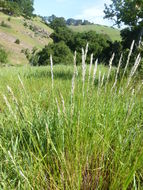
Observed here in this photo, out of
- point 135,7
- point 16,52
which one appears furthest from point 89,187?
point 16,52

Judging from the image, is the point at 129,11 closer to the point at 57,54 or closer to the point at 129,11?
the point at 129,11

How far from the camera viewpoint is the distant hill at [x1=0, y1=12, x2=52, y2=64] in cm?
4477

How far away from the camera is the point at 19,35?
175ft

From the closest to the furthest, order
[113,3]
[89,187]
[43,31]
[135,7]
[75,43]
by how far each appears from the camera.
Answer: [89,187]
[135,7]
[113,3]
[75,43]
[43,31]

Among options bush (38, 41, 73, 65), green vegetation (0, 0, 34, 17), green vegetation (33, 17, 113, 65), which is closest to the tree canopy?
green vegetation (33, 17, 113, 65)

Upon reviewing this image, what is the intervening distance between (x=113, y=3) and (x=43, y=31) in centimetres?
5508

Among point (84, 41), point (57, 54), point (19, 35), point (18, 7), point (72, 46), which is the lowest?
point (57, 54)

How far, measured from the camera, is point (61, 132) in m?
1.44

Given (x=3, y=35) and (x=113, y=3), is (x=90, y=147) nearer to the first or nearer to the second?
(x=113, y=3)

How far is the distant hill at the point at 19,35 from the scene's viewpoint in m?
44.8

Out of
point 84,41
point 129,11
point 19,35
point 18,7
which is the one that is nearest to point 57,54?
point 84,41

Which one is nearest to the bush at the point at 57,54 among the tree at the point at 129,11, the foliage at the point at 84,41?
the foliage at the point at 84,41

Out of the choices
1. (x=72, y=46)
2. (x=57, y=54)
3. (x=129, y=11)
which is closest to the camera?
(x=129, y=11)

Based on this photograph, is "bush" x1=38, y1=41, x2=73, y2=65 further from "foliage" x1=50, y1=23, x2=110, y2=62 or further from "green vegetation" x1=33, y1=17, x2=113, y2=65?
"foliage" x1=50, y1=23, x2=110, y2=62
